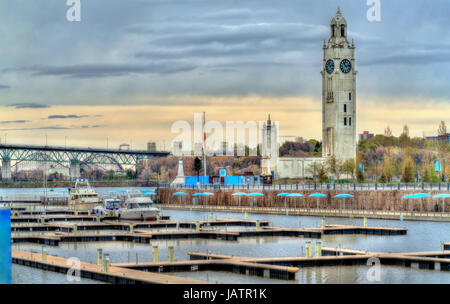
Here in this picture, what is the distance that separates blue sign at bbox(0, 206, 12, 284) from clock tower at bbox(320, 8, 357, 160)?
381 feet

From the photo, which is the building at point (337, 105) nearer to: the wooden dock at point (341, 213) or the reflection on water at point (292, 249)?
the wooden dock at point (341, 213)

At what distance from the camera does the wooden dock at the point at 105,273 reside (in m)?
31.5

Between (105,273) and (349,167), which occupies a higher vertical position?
(349,167)

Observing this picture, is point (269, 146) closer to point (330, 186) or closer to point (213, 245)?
point (330, 186)

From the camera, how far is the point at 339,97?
142375mm

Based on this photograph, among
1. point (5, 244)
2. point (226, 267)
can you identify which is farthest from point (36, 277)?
point (226, 267)

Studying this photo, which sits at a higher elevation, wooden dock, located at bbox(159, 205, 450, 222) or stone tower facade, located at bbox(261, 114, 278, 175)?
stone tower facade, located at bbox(261, 114, 278, 175)

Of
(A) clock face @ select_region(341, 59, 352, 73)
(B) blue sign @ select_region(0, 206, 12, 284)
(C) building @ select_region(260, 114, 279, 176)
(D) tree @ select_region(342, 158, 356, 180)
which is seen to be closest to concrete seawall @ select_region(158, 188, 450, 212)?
(C) building @ select_region(260, 114, 279, 176)

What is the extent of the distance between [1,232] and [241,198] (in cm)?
6547

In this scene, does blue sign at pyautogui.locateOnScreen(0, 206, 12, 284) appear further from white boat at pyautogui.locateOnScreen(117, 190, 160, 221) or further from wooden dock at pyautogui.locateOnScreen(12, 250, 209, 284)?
white boat at pyautogui.locateOnScreen(117, 190, 160, 221)

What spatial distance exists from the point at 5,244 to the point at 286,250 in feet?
71.0

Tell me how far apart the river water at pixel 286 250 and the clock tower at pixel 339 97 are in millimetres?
76647

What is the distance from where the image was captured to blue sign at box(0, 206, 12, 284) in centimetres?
2795
